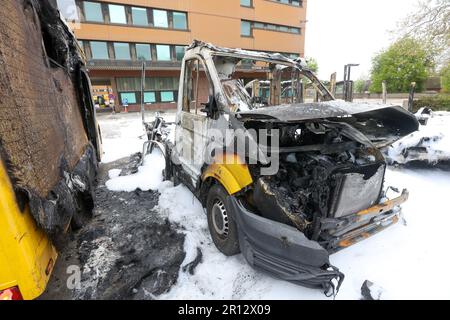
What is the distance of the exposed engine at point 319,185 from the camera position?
6.64 ft

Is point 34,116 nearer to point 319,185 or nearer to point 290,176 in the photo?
point 290,176

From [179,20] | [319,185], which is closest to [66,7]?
[319,185]

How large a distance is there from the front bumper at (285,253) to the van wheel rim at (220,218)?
1.49 feet

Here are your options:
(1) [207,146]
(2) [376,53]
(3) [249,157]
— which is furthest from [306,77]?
(2) [376,53]

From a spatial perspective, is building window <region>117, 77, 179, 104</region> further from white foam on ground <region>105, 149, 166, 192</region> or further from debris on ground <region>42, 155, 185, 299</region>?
debris on ground <region>42, 155, 185, 299</region>

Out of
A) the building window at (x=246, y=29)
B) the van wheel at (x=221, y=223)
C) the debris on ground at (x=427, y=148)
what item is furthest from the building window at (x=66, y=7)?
the building window at (x=246, y=29)

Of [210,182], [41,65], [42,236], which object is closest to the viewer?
[42,236]

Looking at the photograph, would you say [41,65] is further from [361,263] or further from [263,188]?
[361,263]

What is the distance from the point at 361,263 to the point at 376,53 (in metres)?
37.6

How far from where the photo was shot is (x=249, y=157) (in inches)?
84.5

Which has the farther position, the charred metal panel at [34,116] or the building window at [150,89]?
the building window at [150,89]

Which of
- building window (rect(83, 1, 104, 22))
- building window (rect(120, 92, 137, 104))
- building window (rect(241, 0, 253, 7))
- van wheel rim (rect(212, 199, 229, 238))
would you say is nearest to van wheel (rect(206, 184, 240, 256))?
van wheel rim (rect(212, 199, 229, 238))

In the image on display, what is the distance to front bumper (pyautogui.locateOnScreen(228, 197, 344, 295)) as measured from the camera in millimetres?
1812

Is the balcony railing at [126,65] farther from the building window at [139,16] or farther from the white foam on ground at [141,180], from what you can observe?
the white foam on ground at [141,180]
